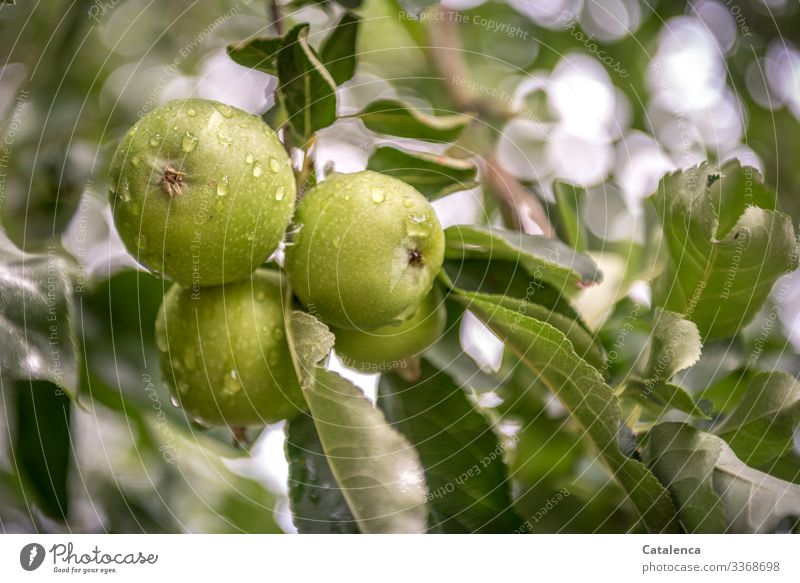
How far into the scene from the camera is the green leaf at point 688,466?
59 cm

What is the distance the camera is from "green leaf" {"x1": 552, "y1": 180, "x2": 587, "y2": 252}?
2.50ft

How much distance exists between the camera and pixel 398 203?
519mm

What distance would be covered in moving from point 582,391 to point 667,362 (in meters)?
0.08

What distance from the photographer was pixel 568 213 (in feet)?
2.50

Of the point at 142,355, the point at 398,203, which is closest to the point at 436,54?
the point at 398,203

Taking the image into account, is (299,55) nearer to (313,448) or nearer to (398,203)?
(398,203)

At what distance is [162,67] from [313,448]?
0.39m
